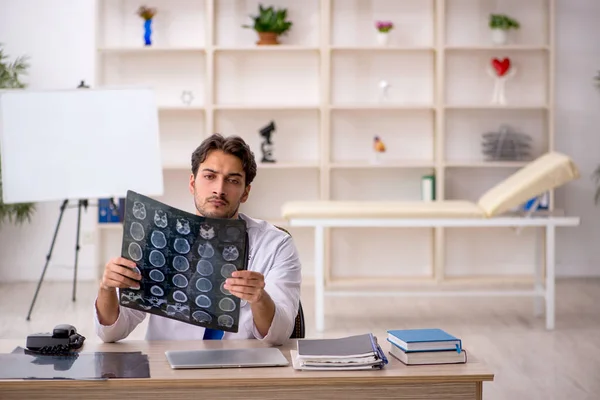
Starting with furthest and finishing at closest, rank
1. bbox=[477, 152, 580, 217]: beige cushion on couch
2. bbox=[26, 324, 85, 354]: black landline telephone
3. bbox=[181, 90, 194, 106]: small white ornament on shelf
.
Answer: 1. bbox=[181, 90, 194, 106]: small white ornament on shelf
2. bbox=[477, 152, 580, 217]: beige cushion on couch
3. bbox=[26, 324, 85, 354]: black landline telephone

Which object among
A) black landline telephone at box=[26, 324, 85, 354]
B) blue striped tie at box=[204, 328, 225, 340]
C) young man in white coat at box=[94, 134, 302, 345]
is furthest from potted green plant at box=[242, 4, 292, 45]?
black landline telephone at box=[26, 324, 85, 354]

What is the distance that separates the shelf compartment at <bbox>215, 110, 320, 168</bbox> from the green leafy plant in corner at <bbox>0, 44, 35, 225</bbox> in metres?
1.38

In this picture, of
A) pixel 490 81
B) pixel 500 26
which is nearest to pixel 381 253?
pixel 490 81

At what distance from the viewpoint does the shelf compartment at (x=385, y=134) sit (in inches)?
245

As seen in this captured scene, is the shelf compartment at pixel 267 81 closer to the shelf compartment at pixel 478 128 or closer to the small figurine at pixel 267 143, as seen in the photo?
the small figurine at pixel 267 143

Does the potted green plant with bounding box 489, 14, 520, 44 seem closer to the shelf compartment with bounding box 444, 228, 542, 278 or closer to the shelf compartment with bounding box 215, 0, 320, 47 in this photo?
the shelf compartment with bounding box 215, 0, 320, 47

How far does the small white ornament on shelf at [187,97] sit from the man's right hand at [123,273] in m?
4.29

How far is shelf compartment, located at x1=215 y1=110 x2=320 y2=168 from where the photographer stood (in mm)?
6215

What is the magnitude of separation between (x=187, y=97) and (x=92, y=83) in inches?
26.5

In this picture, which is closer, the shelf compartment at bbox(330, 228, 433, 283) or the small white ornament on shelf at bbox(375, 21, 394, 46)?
the small white ornament on shelf at bbox(375, 21, 394, 46)

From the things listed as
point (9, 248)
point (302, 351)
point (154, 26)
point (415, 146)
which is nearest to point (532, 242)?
point (415, 146)

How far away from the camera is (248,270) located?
206 cm

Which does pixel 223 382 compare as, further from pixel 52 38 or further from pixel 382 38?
pixel 52 38

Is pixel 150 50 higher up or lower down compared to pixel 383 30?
lower down
